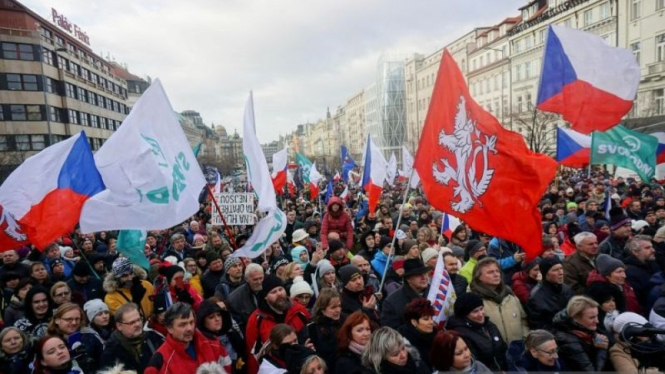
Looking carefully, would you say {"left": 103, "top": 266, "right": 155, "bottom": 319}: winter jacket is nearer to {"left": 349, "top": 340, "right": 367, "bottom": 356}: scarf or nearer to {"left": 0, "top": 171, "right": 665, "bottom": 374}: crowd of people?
{"left": 0, "top": 171, "right": 665, "bottom": 374}: crowd of people

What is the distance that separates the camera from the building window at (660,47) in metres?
30.9

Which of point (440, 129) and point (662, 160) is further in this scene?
point (662, 160)

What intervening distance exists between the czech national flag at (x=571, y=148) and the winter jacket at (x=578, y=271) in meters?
6.81

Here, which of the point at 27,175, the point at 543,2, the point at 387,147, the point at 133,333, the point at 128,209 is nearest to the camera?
the point at 133,333

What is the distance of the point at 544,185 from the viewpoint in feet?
15.1

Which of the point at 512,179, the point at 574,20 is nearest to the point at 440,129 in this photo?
the point at 512,179

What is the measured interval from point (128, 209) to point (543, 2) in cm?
5137

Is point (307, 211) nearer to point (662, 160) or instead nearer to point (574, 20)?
point (662, 160)

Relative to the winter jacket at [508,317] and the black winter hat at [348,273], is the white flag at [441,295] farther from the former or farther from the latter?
the black winter hat at [348,273]

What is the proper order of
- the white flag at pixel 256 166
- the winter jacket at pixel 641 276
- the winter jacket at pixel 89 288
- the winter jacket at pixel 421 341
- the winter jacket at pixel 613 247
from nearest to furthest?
1. the winter jacket at pixel 421 341
2. the winter jacket at pixel 641 276
3. the white flag at pixel 256 166
4. the winter jacket at pixel 89 288
5. the winter jacket at pixel 613 247

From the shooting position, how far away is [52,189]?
6.39 m

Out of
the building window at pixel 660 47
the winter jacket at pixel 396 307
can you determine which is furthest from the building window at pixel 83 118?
the winter jacket at pixel 396 307

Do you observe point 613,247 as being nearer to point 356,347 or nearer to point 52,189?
point 356,347

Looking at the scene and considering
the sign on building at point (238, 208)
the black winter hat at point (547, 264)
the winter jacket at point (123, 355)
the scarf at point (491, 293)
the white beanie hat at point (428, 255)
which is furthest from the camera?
the sign on building at point (238, 208)
